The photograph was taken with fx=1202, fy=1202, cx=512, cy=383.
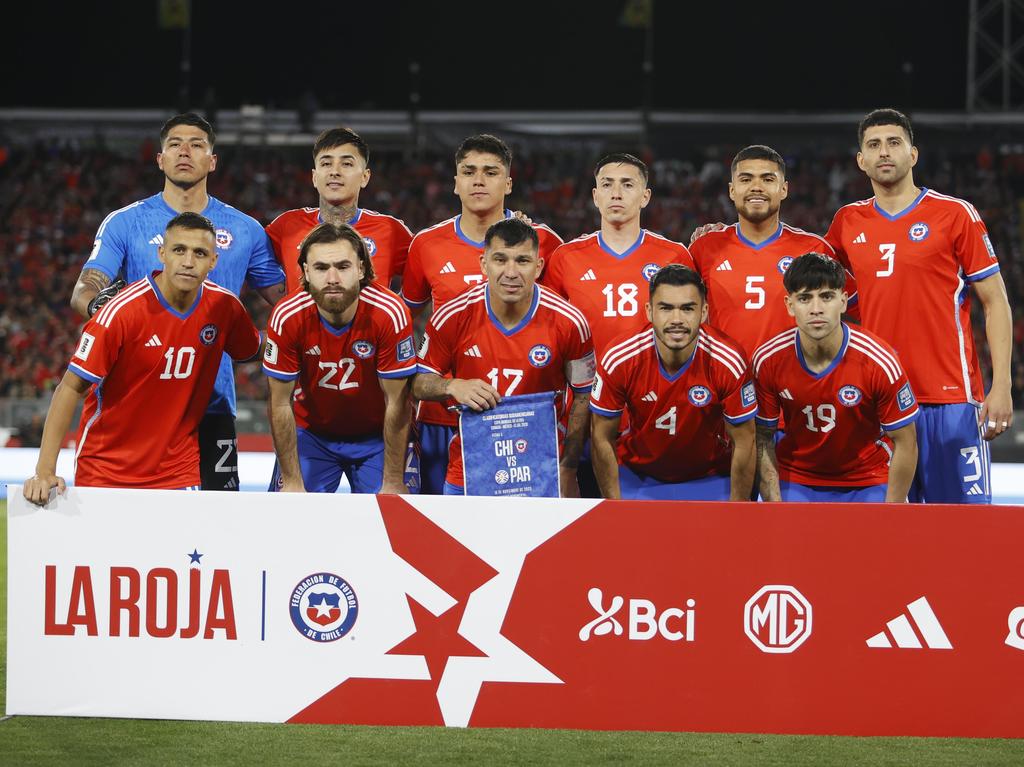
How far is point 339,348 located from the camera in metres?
5.28

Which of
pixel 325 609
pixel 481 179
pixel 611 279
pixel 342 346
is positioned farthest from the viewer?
pixel 481 179

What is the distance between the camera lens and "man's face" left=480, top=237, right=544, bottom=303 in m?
5.20

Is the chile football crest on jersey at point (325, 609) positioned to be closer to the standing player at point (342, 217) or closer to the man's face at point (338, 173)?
the standing player at point (342, 217)

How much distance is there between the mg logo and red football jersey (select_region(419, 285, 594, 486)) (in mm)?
1419

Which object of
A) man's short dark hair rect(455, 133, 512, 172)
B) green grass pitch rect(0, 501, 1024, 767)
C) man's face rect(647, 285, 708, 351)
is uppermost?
man's short dark hair rect(455, 133, 512, 172)

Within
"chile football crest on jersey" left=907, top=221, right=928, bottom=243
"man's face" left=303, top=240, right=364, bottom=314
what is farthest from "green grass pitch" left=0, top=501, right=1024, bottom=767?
"chile football crest on jersey" left=907, top=221, right=928, bottom=243

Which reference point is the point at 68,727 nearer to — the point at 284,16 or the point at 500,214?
the point at 500,214

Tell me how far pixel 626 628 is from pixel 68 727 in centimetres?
211

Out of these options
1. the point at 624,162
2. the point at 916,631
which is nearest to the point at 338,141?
the point at 624,162

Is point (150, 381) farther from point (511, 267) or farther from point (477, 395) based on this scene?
point (511, 267)

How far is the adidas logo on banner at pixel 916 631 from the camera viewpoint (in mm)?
4238

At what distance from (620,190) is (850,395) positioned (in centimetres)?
145

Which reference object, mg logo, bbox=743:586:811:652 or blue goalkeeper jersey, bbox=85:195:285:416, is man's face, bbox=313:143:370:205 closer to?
blue goalkeeper jersey, bbox=85:195:285:416

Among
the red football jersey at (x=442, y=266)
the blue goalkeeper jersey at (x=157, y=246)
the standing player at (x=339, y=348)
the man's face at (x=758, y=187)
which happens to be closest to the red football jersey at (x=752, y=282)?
the man's face at (x=758, y=187)
